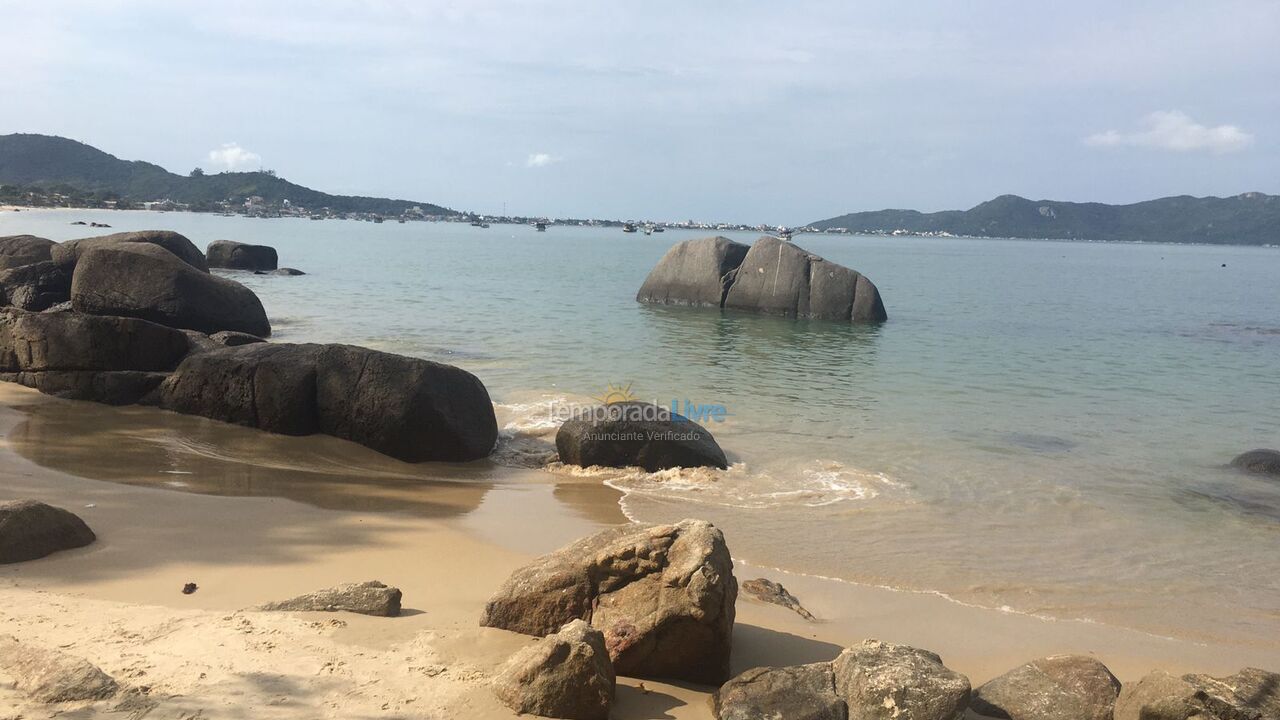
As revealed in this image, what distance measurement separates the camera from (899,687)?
4.23 meters

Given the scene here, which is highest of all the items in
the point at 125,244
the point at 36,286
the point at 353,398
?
the point at 125,244

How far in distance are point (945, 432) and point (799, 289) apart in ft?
45.1

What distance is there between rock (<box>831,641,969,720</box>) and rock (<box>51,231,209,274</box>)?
44.8 feet

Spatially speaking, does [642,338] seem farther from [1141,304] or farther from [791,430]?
[1141,304]

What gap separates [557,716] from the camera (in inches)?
162

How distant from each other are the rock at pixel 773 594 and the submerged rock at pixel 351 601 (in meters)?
2.36

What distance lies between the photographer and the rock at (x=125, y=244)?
50.5ft

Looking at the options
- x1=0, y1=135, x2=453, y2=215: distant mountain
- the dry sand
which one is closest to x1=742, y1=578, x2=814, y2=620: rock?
the dry sand

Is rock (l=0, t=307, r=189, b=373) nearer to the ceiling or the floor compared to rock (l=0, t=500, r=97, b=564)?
nearer to the ceiling

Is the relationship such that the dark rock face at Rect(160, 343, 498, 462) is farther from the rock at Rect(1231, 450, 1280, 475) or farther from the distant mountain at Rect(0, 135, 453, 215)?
the distant mountain at Rect(0, 135, 453, 215)

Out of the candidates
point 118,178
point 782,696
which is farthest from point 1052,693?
point 118,178

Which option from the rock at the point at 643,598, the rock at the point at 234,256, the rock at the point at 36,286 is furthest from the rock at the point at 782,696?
the rock at the point at 234,256

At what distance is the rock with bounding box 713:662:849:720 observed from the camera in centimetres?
422

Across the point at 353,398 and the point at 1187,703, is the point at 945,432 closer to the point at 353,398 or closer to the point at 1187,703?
the point at 353,398
